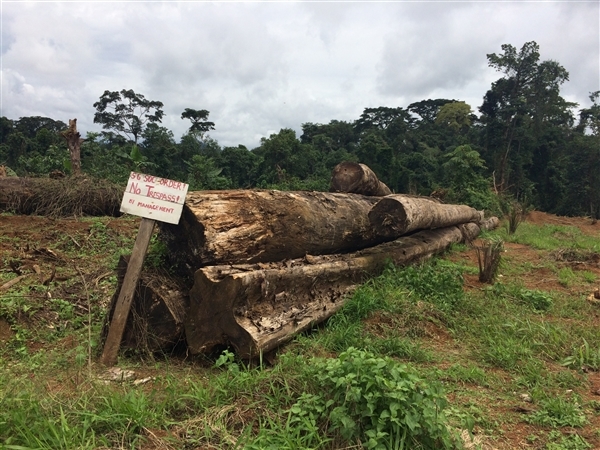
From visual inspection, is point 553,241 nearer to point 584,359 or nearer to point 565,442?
point 584,359

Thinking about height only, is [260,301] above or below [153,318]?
above

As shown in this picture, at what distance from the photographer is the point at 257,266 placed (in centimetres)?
377

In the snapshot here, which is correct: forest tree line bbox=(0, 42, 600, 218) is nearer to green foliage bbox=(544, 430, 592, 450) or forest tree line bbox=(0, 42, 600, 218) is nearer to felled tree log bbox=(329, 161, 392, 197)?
felled tree log bbox=(329, 161, 392, 197)

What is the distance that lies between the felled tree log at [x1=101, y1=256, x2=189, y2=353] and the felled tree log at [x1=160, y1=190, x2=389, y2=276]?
13.9 inches

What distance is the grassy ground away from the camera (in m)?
2.21

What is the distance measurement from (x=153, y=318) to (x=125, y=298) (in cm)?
31

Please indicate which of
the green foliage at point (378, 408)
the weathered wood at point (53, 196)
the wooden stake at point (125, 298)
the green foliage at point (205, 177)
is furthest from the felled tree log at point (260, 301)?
the green foliage at point (205, 177)

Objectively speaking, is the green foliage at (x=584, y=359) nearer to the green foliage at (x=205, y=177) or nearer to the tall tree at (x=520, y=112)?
the green foliage at (x=205, y=177)

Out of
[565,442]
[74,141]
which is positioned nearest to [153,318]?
[565,442]

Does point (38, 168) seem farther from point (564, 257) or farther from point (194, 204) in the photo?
point (564, 257)

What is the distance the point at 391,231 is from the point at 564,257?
4.40 m

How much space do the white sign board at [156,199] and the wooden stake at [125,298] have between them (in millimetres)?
98

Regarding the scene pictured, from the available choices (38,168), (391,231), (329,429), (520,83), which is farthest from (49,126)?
(329,429)

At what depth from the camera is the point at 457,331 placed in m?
4.27
